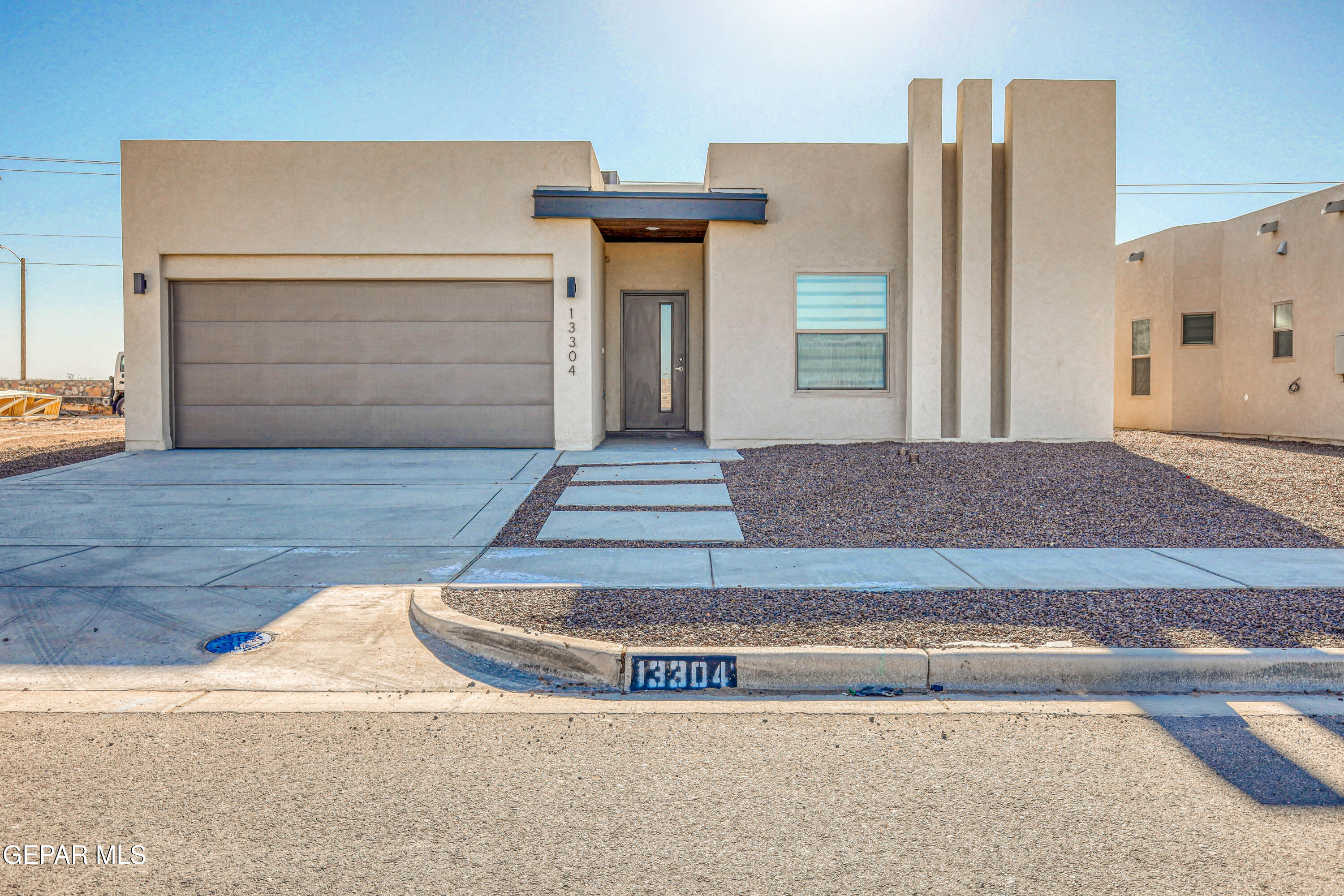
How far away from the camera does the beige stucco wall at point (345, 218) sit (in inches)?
486

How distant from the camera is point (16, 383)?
114 feet

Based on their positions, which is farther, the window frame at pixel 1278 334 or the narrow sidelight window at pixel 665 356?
the narrow sidelight window at pixel 665 356

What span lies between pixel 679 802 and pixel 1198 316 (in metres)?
17.2

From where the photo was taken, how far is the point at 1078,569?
6.31m

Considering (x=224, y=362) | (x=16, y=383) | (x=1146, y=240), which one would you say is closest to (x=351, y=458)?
(x=224, y=362)

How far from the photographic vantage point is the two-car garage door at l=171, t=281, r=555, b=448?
12.8 meters

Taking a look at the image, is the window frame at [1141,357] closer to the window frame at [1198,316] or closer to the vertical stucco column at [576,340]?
Answer: the window frame at [1198,316]

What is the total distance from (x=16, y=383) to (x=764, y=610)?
132 feet

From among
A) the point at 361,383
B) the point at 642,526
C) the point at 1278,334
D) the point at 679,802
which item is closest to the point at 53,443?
the point at 361,383

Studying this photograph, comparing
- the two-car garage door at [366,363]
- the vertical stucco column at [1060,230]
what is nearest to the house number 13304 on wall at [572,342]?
the two-car garage door at [366,363]

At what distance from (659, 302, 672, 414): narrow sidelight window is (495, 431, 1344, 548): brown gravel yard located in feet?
12.6

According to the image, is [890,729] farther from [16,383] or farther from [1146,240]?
[16,383]

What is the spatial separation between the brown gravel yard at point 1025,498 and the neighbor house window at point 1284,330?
3813mm

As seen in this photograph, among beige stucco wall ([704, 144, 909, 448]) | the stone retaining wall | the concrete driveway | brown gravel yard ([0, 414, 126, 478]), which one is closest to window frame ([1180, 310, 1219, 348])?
beige stucco wall ([704, 144, 909, 448])
